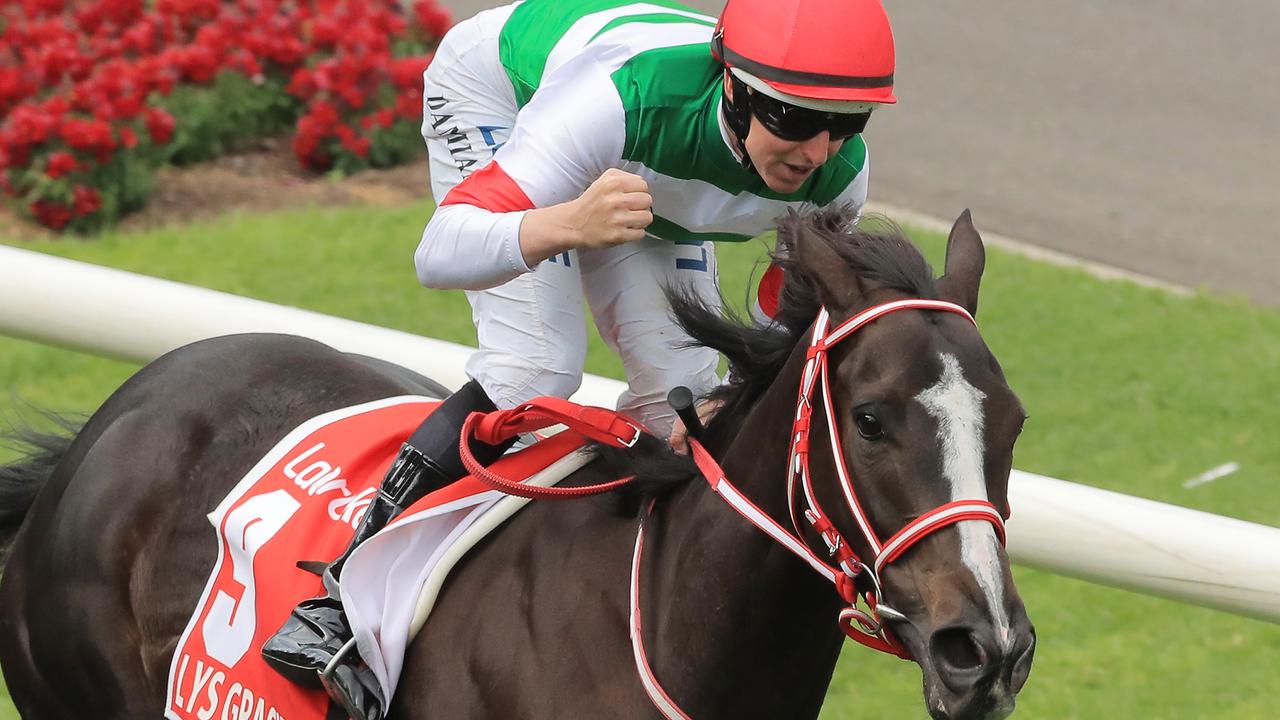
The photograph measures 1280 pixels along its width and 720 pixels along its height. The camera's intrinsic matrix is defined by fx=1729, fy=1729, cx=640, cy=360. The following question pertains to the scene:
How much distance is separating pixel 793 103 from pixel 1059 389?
4421 millimetres

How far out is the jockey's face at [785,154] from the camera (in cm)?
307

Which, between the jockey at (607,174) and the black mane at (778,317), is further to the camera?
the jockey at (607,174)

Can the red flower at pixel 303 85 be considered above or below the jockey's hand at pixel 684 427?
below

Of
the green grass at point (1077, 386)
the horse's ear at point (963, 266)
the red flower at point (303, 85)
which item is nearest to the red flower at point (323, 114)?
the red flower at point (303, 85)

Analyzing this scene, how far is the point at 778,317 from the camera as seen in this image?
2.92 m

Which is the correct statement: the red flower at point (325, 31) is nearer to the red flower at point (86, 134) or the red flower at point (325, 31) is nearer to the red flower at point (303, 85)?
the red flower at point (303, 85)

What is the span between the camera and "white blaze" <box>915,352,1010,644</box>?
7.96ft

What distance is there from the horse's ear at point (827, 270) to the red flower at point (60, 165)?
228 inches

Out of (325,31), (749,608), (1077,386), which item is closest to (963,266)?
(749,608)

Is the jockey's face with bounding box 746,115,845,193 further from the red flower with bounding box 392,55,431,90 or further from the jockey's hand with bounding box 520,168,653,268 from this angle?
the red flower with bounding box 392,55,431,90

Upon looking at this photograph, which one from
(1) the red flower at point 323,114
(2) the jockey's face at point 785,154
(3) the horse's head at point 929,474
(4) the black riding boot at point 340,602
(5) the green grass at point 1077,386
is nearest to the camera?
(3) the horse's head at point 929,474

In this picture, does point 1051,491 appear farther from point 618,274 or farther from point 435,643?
point 435,643

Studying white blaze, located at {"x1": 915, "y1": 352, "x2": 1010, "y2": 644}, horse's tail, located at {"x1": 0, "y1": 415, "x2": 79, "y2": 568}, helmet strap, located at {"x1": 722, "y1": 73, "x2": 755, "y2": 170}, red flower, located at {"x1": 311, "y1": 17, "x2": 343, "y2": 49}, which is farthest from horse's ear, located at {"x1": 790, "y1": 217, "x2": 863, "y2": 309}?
red flower, located at {"x1": 311, "y1": 17, "x2": 343, "y2": 49}

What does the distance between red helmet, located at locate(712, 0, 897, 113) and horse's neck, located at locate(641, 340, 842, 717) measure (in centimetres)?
49
